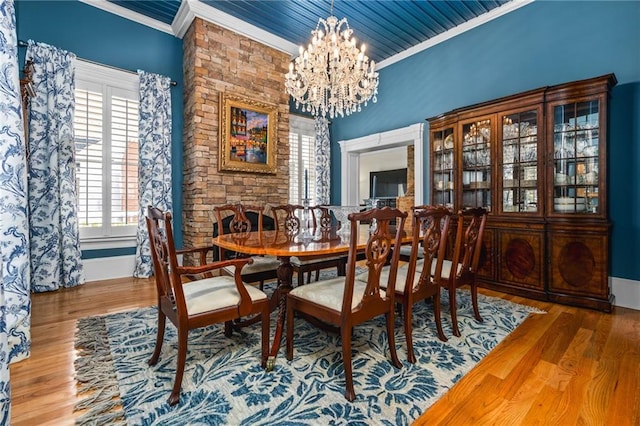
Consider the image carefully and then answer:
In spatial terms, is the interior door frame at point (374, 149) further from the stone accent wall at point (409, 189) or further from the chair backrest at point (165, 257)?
the chair backrest at point (165, 257)

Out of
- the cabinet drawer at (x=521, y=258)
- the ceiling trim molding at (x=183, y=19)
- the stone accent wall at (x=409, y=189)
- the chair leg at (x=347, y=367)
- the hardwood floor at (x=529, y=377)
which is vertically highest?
the ceiling trim molding at (x=183, y=19)

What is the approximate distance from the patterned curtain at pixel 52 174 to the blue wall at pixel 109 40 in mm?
265

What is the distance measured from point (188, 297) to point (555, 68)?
13.7ft

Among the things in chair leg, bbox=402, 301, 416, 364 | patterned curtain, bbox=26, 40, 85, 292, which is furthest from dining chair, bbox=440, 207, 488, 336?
patterned curtain, bbox=26, 40, 85, 292

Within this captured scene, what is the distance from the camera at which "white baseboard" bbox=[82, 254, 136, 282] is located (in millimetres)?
3570

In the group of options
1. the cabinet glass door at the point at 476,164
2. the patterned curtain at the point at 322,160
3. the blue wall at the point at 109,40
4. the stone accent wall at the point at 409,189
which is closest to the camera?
the blue wall at the point at 109,40

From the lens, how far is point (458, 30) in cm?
395

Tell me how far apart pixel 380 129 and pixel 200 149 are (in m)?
2.94

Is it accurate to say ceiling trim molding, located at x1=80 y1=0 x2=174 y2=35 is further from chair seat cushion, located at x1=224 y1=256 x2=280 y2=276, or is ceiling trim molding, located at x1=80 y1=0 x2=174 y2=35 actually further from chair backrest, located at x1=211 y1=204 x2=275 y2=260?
chair seat cushion, located at x1=224 y1=256 x2=280 y2=276

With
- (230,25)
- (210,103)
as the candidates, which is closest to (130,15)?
(230,25)

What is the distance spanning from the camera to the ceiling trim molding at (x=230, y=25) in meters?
3.56

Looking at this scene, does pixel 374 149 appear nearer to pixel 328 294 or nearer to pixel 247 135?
pixel 247 135

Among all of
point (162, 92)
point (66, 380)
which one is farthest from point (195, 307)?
point (162, 92)

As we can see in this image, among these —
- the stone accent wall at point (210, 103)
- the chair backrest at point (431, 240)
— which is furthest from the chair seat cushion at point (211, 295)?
the stone accent wall at point (210, 103)
